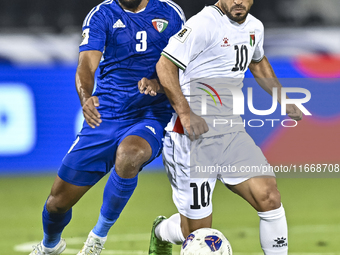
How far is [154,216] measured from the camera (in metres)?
5.05

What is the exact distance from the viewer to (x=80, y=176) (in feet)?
11.6

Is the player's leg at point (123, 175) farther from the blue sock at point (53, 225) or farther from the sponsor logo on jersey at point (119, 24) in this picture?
the sponsor logo on jersey at point (119, 24)

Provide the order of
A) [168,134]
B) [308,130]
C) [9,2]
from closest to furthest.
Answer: [168,134] → [308,130] → [9,2]

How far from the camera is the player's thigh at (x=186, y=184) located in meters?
3.20

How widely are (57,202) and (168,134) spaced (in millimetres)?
951

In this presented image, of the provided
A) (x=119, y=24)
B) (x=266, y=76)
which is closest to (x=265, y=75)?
(x=266, y=76)

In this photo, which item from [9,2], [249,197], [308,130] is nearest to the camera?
[249,197]

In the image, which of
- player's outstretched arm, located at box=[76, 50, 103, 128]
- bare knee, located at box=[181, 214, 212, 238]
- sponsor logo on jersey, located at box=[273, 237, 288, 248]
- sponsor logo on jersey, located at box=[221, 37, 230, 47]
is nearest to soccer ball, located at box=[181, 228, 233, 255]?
bare knee, located at box=[181, 214, 212, 238]

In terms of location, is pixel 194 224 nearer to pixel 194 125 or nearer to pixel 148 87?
pixel 194 125

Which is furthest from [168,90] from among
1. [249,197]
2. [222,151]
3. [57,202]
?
[57,202]

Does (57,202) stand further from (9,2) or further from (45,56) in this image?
(9,2)

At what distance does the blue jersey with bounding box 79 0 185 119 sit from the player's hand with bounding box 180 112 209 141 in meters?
0.58

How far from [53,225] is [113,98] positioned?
1.03 metres

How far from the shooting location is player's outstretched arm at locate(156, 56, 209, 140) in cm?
305
